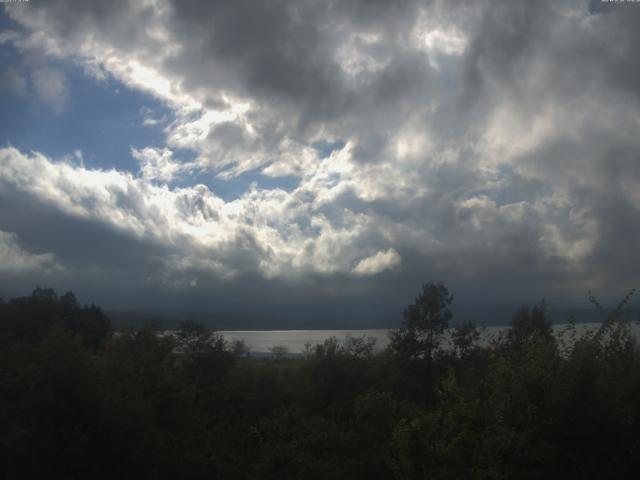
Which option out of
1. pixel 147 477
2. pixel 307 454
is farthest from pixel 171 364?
pixel 147 477

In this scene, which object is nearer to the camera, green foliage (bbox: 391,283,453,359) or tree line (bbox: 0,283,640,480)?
tree line (bbox: 0,283,640,480)

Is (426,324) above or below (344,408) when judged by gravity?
above

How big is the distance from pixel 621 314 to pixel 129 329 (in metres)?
35.3

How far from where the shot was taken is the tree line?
12336 millimetres

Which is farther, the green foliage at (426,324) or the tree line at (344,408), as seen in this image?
the green foliage at (426,324)

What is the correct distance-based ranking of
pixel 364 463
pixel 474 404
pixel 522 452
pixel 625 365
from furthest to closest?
pixel 364 463
pixel 474 404
pixel 625 365
pixel 522 452

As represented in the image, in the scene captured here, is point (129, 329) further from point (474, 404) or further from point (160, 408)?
point (474, 404)

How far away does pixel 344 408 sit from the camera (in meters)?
42.6

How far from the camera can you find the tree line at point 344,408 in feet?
40.5

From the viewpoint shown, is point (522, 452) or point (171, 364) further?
point (171, 364)

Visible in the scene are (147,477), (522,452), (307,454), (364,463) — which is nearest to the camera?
(522,452)

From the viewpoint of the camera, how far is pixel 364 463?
2630cm

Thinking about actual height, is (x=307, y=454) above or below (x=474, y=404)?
below

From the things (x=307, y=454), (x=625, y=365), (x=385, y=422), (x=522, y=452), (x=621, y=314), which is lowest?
(x=307, y=454)
